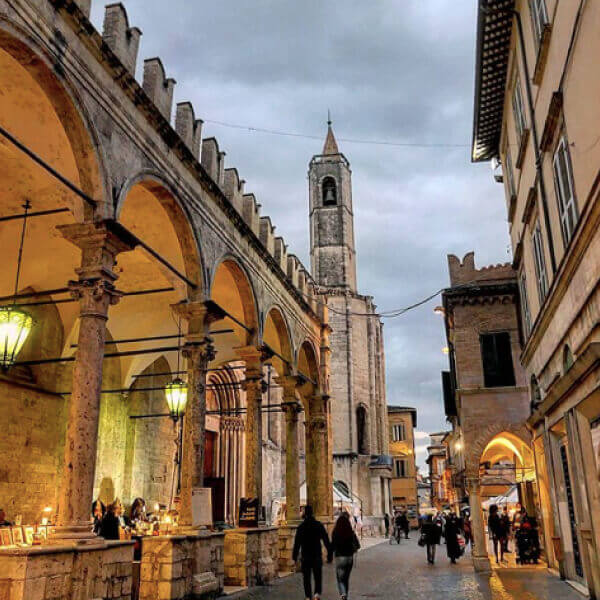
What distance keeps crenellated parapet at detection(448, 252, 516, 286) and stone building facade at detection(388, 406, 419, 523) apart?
41023mm

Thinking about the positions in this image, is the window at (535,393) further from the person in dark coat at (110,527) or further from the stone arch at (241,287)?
the person in dark coat at (110,527)

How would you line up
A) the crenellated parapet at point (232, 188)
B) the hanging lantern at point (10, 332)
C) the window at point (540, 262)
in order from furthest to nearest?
the crenellated parapet at point (232, 188) → the window at point (540, 262) → the hanging lantern at point (10, 332)

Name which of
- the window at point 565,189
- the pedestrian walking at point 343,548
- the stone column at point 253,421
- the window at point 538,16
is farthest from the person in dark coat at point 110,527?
the window at point 538,16

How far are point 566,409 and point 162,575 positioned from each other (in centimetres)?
668

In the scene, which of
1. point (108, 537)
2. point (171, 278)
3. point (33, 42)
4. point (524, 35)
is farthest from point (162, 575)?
point (524, 35)

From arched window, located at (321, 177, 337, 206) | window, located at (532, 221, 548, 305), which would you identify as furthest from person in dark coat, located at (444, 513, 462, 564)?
arched window, located at (321, 177, 337, 206)

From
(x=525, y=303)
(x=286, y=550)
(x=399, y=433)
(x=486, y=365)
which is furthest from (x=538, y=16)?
(x=399, y=433)

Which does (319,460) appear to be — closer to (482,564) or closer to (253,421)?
(482,564)

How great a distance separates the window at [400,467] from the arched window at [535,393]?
4640cm

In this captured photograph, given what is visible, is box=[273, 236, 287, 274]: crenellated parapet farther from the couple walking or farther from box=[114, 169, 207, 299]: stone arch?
the couple walking

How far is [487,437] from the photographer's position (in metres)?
16.0

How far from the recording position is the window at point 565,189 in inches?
342

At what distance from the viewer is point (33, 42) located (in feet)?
23.0

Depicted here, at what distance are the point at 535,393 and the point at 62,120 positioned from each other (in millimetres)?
11540
